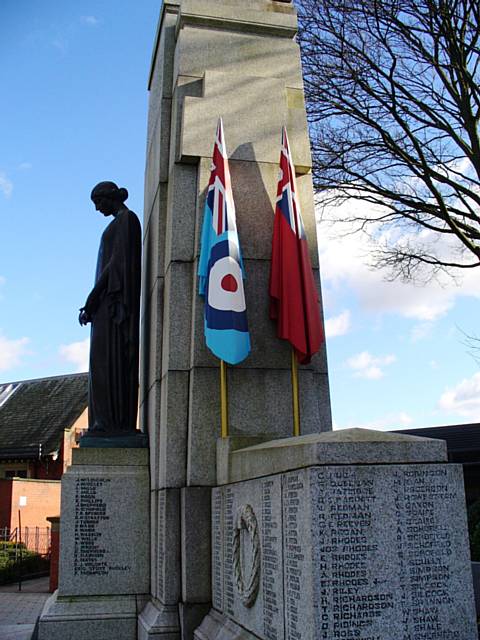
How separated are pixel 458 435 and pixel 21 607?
53.9 ft

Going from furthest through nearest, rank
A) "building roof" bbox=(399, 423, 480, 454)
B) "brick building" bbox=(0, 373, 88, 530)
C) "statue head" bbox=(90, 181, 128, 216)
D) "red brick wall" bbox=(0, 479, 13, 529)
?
"brick building" bbox=(0, 373, 88, 530), "red brick wall" bbox=(0, 479, 13, 529), "building roof" bbox=(399, 423, 480, 454), "statue head" bbox=(90, 181, 128, 216)

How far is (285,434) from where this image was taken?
666cm

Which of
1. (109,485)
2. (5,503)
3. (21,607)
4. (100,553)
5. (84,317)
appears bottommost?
(21,607)

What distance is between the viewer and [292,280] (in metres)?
6.88

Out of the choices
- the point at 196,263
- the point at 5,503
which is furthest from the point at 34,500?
the point at 196,263

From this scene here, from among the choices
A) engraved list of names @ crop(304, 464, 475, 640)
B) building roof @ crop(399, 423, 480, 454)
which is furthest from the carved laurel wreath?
building roof @ crop(399, 423, 480, 454)

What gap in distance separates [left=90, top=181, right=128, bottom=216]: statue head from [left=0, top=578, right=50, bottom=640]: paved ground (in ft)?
16.5

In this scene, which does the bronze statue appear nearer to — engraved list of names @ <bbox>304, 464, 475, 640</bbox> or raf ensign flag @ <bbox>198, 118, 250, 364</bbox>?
raf ensign flag @ <bbox>198, 118, 250, 364</bbox>

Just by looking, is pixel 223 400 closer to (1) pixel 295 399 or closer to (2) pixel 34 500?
(1) pixel 295 399

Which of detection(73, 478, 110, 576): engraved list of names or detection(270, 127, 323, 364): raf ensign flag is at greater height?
detection(270, 127, 323, 364): raf ensign flag

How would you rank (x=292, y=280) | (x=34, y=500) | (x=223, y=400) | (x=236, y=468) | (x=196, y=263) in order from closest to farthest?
(x=236, y=468) < (x=223, y=400) < (x=292, y=280) < (x=196, y=263) < (x=34, y=500)

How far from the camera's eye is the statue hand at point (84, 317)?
808 cm

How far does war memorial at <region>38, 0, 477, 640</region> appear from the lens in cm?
390

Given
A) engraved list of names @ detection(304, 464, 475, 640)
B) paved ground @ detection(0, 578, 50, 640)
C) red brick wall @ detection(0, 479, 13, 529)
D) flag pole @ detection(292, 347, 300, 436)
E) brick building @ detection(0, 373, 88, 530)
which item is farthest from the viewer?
brick building @ detection(0, 373, 88, 530)
